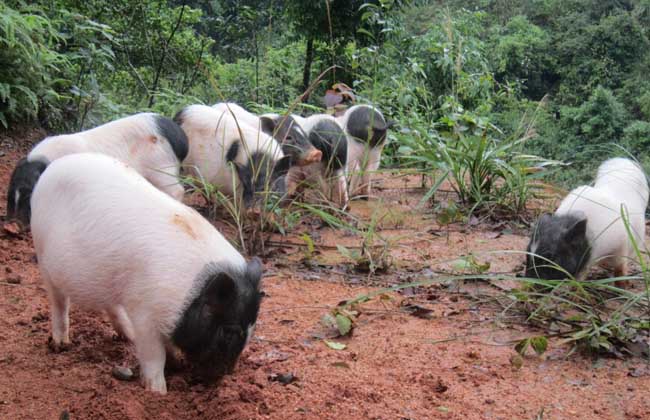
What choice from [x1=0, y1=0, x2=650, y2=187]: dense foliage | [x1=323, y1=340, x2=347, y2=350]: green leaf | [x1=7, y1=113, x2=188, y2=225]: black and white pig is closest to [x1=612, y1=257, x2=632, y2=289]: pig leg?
[x1=0, y1=0, x2=650, y2=187]: dense foliage

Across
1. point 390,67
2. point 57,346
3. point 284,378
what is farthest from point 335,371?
point 390,67

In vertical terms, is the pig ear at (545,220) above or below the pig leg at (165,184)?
above

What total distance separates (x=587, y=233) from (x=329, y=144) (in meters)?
2.90

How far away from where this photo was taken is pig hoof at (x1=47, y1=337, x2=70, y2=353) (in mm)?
3176

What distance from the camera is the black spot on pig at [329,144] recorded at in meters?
6.58

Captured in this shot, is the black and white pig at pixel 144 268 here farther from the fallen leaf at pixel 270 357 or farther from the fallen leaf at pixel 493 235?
the fallen leaf at pixel 493 235

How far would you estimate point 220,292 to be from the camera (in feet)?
8.64

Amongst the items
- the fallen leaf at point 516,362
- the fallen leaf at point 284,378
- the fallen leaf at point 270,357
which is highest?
the fallen leaf at point 516,362

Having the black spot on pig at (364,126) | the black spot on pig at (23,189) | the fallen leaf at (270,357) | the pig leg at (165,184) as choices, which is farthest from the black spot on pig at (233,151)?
the fallen leaf at (270,357)

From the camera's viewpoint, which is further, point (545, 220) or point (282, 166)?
point (282, 166)

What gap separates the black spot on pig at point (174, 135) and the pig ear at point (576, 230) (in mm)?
3289

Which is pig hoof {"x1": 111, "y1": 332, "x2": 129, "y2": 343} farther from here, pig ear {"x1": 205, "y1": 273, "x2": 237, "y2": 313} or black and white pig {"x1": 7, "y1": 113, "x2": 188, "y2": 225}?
black and white pig {"x1": 7, "y1": 113, "x2": 188, "y2": 225}

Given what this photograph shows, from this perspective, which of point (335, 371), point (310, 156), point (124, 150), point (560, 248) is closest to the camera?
point (335, 371)

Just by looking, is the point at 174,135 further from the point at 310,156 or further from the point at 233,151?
the point at 310,156
